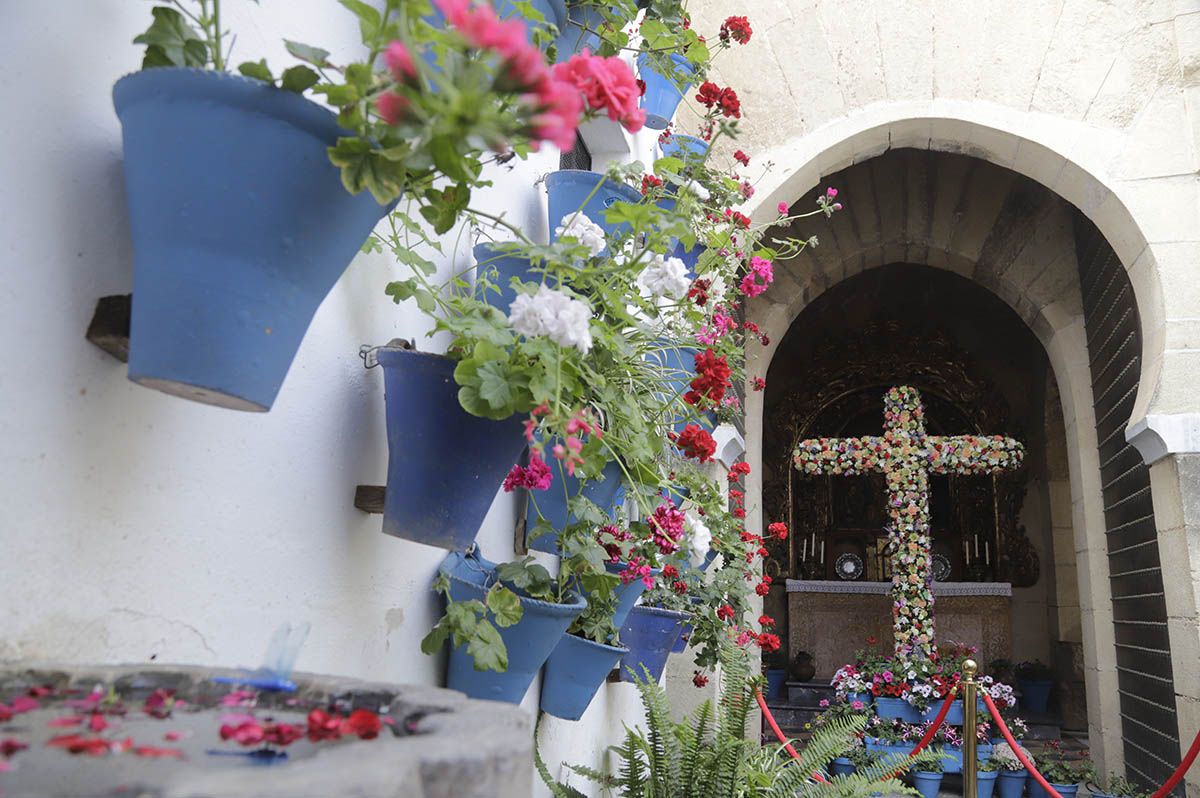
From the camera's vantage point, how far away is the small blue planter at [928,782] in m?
5.20

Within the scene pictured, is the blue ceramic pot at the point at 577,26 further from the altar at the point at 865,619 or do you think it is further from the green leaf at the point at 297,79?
the altar at the point at 865,619

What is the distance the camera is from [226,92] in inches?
31.5

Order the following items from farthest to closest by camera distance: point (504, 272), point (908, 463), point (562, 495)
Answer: point (908, 463), point (562, 495), point (504, 272)

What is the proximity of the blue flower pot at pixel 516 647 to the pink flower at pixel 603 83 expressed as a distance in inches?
33.6

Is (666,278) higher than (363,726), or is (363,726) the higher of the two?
(666,278)

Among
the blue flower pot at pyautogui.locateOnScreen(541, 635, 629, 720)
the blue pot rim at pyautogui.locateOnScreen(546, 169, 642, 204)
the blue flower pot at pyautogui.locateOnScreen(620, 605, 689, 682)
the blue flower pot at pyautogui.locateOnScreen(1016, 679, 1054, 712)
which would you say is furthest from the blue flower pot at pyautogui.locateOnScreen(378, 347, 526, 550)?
the blue flower pot at pyautogui.locateOnScreen(1016, 679, 1054, 712)

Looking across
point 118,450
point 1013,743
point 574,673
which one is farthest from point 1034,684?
point 118,450

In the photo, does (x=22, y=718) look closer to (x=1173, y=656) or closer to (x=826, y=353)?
(x=1173, y=656)

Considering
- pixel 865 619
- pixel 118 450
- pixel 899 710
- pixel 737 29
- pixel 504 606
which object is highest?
pixel 737 29

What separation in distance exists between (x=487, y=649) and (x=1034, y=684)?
26.4ft

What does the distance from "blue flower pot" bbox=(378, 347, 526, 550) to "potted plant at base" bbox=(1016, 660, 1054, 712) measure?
8168 millimetres

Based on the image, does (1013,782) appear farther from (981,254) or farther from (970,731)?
(981,254)

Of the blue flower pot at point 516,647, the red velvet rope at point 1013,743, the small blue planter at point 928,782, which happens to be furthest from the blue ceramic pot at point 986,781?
the blue flower pot at point 516,647

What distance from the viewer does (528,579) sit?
154 centimetres
